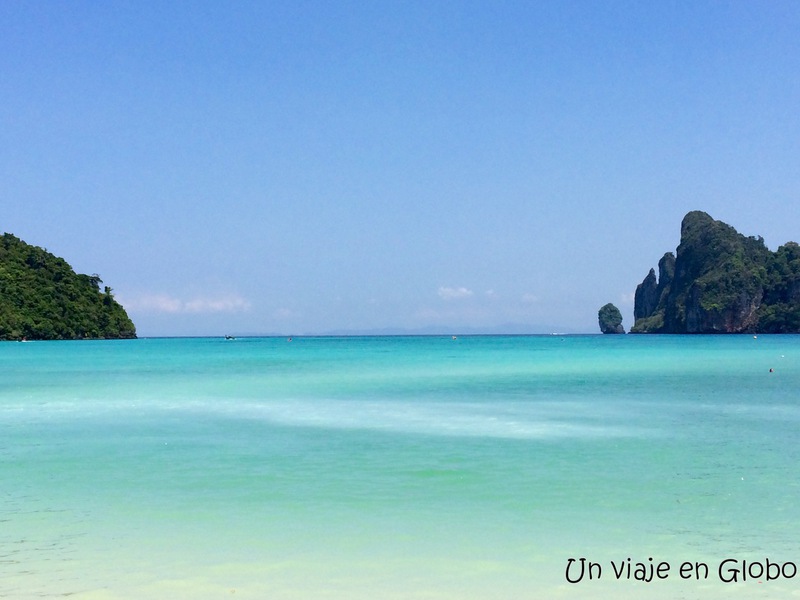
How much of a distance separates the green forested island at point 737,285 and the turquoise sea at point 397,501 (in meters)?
160

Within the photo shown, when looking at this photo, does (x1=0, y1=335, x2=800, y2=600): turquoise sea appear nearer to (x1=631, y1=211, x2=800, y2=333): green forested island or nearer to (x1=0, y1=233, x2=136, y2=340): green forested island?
(x1=0, y1=233, x2=136, y2=340): green forested island

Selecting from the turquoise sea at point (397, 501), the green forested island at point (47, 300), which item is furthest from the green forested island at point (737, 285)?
the turquoise sea at point (397, 501)

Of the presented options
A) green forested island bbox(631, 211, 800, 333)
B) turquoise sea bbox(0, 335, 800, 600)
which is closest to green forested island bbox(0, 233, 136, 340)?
turquoise sea bbox(0, 335, 800, 600)

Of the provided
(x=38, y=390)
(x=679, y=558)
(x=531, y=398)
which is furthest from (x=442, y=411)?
(x=38, y=390)

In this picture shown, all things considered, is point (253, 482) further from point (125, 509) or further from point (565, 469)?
point (565, 469)

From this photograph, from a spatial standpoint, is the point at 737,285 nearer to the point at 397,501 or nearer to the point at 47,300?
the point at 47,300

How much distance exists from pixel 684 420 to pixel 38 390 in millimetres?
24708

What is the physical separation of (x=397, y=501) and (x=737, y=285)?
17520 centimetres

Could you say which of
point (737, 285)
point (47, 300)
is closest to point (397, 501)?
point (47, 300)

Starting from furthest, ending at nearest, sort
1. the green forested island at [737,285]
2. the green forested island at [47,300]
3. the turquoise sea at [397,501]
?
the green forested island at [737,285], the green forested island at [47,300], the turquoise sea at [397,501]

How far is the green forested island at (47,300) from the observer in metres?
124

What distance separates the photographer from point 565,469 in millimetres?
13219

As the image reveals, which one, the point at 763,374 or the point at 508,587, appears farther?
the point at 763,374

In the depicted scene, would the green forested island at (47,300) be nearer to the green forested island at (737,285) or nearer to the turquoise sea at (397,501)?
the turquoise sea at (397,501)
